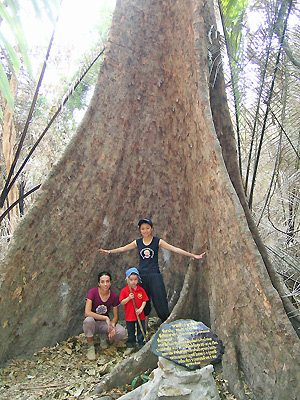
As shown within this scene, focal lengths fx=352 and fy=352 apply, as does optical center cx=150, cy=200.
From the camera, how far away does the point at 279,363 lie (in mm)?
2385

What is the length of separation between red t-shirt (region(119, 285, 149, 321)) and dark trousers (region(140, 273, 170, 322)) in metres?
0.09

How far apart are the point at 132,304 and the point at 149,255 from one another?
494 millimetres

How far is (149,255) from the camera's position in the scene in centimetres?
350

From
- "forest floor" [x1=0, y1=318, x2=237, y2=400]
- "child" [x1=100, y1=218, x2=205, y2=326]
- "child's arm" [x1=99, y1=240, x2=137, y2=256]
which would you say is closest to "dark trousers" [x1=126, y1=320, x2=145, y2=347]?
"forest floor" [x1=0, y1=318, x2=237, y2=400]

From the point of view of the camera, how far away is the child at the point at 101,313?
10.9ft

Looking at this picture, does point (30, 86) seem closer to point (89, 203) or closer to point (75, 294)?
point (89, 203)

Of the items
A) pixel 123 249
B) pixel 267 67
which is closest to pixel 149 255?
pixel 123 249

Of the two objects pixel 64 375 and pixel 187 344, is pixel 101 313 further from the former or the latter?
pixel 187 344

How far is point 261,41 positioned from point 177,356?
11.8 ft

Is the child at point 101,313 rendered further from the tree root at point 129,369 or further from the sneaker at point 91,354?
the tree root at point 129,369

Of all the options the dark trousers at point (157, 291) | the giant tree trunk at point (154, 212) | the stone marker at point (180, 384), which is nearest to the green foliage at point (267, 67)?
the giant tree trunk at point (154, 212)

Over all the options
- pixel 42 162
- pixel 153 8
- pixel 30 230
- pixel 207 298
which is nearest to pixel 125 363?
pixel 207 298

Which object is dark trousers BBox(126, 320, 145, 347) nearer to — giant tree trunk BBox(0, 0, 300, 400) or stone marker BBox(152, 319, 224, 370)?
giant tree trunk BBox(0, 0, 300, 400)

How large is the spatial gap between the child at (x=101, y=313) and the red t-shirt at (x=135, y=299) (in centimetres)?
16
